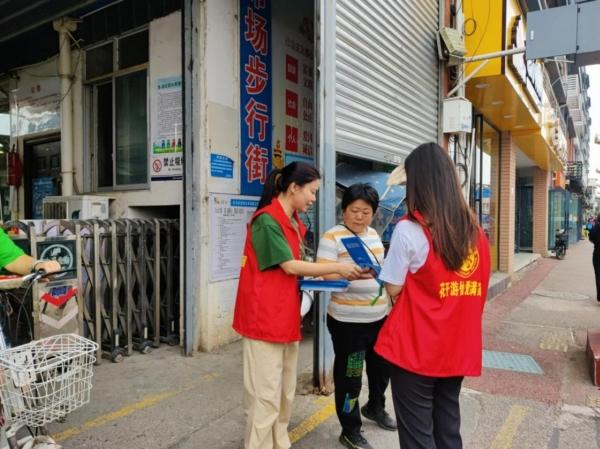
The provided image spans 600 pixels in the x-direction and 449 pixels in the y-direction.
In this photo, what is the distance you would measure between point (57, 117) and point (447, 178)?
20.1 feet

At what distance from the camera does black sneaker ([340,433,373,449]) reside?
9.47 ft

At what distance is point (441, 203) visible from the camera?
1.98 meters

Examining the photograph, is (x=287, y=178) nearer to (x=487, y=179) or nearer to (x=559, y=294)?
(x=559, y=294)

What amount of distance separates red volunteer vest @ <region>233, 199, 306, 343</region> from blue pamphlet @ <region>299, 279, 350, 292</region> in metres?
0.05

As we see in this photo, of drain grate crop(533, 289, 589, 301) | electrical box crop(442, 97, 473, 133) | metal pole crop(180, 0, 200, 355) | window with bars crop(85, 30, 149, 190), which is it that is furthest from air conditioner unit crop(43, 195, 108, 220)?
drain grate crop(533, 289, 589, 301)

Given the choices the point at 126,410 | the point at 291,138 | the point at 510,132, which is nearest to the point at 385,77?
the point at 291,138

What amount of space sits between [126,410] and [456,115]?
549cm

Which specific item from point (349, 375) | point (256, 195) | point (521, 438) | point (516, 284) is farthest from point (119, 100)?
point (516, 284)

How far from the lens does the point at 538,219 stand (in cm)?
1659

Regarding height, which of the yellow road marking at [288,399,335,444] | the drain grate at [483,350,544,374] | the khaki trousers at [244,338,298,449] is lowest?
the drain grate at [483,350,544,374]

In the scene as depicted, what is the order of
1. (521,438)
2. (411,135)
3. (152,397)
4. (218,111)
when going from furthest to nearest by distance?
(411,135) → (218,111) → (152,397) → (521,438)

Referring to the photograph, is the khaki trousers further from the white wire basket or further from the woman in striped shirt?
the white wire basket

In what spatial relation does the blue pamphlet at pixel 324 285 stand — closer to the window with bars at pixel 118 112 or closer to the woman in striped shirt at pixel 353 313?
the woman in striped shirt at pixel 353 313

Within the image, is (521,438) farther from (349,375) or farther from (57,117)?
(57,117)
